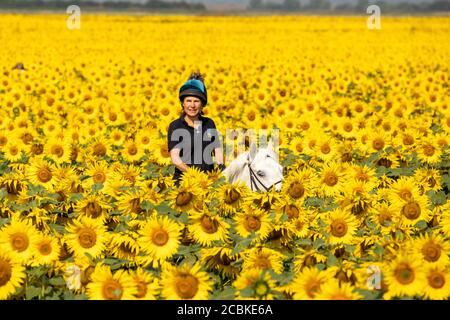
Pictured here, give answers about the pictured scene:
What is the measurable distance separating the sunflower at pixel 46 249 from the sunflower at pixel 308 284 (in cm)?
162

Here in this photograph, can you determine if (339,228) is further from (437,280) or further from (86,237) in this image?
(86,237)

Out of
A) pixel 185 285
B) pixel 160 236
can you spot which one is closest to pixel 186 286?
pixel 185 285

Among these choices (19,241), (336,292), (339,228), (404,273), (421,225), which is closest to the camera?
(336,292)

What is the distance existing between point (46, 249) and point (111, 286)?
77 centimetres

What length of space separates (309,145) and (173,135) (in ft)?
6.31

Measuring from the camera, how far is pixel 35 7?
64812 mm

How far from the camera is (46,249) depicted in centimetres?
387

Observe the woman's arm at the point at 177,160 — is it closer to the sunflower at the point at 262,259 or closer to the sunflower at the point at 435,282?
the sunflower at the point at 262,259

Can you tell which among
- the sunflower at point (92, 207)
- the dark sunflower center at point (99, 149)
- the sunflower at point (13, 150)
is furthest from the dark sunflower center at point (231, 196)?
the sunflower at point (13, 150)

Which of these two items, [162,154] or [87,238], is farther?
[162,154]

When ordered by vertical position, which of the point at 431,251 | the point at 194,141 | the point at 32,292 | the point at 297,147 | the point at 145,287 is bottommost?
the point at 32,292

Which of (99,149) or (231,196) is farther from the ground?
(99,149)
